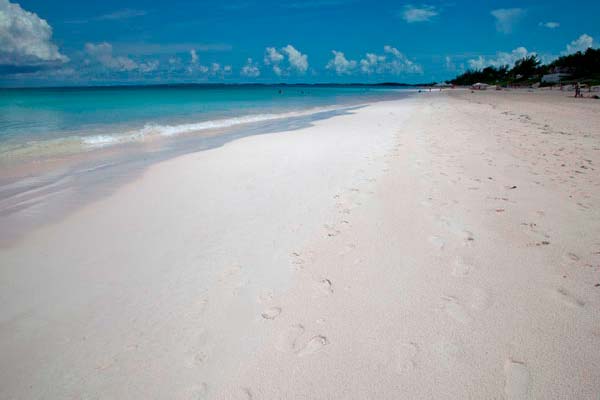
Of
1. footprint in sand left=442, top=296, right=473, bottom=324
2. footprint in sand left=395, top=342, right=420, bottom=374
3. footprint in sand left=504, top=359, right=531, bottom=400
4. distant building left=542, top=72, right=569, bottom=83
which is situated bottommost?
footprint in sand left=395, top=342, right=420, bottom=374

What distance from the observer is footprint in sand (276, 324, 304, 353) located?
1992 millimetres

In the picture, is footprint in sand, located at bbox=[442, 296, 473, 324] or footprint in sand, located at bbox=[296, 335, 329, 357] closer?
footprint in sand, located at bbox=[296, 335, 329, 357]

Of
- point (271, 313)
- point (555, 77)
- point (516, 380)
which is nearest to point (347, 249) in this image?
point (271, 313)

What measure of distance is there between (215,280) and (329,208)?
1.99 meters

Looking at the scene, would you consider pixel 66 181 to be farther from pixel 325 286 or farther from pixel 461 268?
pixel 461 268

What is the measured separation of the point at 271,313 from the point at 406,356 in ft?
3.24

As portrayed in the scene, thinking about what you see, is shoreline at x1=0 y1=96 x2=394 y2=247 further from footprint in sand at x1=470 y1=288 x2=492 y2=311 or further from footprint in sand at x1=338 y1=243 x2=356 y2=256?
footprint in sand at x1=470 y1=288 x2=492 y2=311

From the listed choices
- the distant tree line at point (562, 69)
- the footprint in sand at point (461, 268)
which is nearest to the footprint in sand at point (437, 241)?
the footprint in sand at point (461, 268)

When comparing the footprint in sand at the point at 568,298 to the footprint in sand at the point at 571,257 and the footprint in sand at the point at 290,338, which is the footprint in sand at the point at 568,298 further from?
the footprint in sand at the point at 290,338

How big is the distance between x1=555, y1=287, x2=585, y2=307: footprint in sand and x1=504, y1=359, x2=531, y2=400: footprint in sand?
33.0 inches

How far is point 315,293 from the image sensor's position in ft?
8.29

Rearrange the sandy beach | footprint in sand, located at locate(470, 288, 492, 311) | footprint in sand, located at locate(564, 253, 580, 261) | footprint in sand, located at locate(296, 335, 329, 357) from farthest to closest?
1. footprint in sand, located at locate(564, 253, 580, 261)
2. footprint in sand, located at locate(470, 288, 492, 311)
3. footprint in sand, located at locate(296, 335, 329, 357)
4. the sandy beach

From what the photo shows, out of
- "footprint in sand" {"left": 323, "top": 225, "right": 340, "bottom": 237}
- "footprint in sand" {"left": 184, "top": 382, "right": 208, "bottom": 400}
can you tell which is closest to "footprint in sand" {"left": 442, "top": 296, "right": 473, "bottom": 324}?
"footprint in sand" {"left": 323, "top": 225, "right": 340, "bottom": 237}

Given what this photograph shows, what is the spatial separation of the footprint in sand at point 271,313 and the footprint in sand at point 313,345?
366 mm
